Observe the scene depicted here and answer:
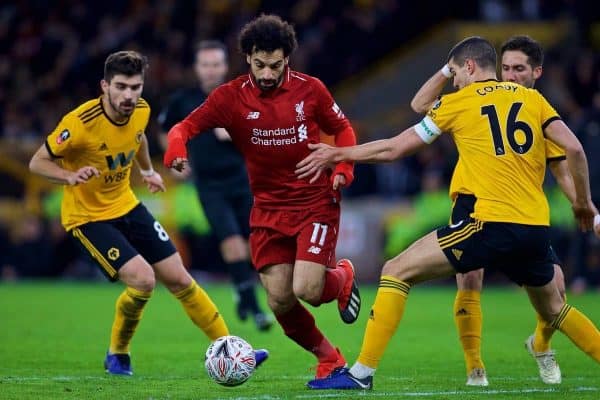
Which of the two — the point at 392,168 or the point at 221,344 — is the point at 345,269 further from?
the point at 392,168

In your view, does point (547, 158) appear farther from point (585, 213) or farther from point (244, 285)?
point (244, 285)

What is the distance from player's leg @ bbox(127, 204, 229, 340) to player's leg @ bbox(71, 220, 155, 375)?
0.52 ft

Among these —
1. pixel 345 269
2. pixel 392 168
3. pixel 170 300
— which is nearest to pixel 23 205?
pixel 170 300

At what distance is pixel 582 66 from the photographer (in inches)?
730

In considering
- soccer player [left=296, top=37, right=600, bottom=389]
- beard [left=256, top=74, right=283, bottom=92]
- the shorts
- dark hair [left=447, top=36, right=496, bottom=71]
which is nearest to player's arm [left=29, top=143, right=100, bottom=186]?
beard [left=256, top=74, right=283, bottom=92]

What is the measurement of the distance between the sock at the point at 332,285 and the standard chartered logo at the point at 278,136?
900 mm

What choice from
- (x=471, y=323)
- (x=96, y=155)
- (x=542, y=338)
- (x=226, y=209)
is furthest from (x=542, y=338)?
(x=226, y=209)

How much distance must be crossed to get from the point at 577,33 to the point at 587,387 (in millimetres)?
15666

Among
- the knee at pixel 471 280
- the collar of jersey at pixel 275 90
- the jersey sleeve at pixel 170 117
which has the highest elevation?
the collar of jersey at pixel 275 90

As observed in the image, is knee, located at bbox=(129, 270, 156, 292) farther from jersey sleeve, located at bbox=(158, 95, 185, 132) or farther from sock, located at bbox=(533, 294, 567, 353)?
jersey sleeve, located at bbox=(158, 95, 185, 132)

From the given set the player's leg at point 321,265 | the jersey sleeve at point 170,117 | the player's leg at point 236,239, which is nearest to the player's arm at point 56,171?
the player's leg at point 321,265

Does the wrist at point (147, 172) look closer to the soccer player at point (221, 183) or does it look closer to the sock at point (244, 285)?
the soccer player at point (221, 183)

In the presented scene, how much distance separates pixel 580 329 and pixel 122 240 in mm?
3273

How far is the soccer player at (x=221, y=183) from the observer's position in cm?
1166
